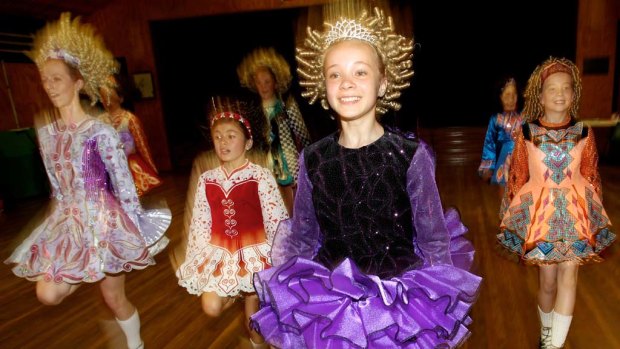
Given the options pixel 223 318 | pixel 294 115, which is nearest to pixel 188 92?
pixel 294 115

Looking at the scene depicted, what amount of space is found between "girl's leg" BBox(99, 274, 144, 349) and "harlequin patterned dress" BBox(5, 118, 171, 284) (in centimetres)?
14

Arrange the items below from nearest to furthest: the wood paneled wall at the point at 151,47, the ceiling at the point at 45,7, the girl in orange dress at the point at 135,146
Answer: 1. the girl in orange dress at the point at 135,146
2. the ceiling at the point at 45,7
3. the wood paneled wall at the point at 151,47

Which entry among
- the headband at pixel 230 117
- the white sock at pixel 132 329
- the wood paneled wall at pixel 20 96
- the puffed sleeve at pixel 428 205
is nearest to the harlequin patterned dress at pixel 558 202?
the puffed sleeve at pixel 428 205

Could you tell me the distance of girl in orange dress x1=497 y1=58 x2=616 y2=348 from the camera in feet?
7.94

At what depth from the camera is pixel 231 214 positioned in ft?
8.32

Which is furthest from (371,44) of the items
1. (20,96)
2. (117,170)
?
(20,96)

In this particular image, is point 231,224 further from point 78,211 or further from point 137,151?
point 137,151

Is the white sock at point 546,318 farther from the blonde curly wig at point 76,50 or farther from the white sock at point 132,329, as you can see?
the blonde curly wig at point 76,50

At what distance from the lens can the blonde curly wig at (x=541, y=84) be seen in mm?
2602

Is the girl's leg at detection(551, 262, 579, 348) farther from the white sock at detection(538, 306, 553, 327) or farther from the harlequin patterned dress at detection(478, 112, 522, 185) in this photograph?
the harlequin patterned dress at detection(478, 112, 522, 185)

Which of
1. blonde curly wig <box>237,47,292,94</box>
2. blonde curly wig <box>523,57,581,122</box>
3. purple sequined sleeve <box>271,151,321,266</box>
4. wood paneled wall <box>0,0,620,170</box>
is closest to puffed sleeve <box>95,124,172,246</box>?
purple sequined sleeve <box>271,151,321,266</box>

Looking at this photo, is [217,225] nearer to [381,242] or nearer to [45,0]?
[381,242]

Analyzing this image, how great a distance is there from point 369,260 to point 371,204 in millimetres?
230

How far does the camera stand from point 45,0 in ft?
30.0
